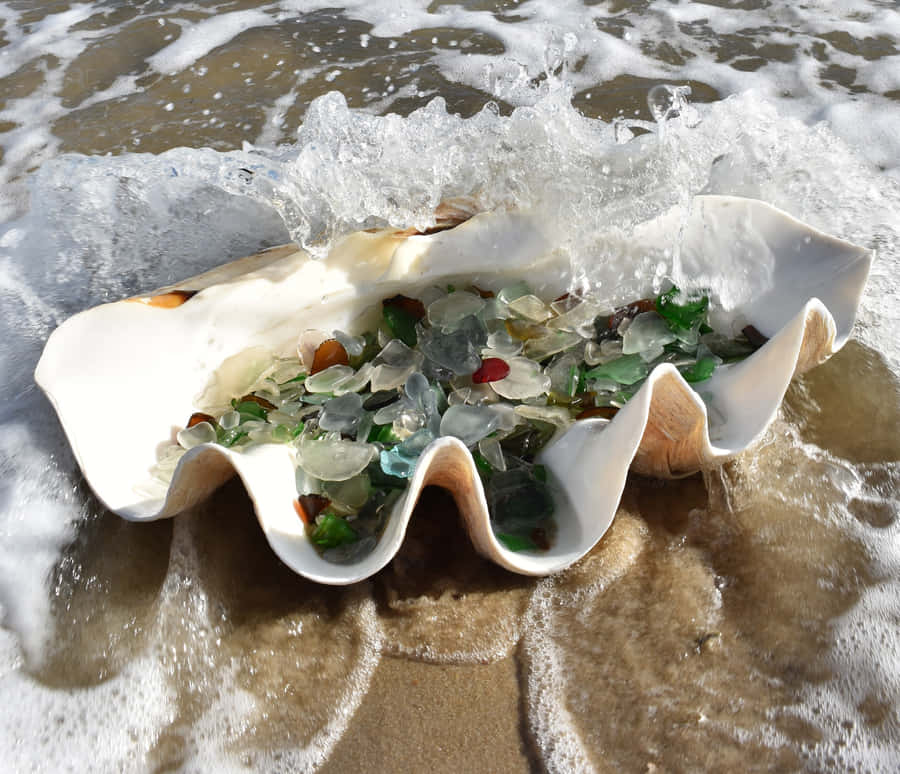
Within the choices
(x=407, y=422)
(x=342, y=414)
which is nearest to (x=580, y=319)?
(x=407, y=422)

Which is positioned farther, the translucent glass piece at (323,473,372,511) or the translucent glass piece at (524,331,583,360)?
the translucent glass piece at (524,331,583,360)

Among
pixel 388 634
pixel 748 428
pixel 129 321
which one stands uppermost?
pixel 129 321

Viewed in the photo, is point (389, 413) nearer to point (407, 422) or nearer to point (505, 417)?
point (407, 422)

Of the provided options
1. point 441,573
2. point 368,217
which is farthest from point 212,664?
point 368,217

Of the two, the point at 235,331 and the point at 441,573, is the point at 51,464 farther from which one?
the point at 441,573

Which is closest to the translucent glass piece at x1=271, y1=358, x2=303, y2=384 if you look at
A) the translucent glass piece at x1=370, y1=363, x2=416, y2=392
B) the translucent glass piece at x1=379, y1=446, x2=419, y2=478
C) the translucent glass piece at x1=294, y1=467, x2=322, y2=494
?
the translucent glass piece at x1=370, y1=363, x2=416, y2=392

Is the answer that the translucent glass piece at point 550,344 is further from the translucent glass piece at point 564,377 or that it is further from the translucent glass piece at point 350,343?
the translucent glass piece at point 350,343

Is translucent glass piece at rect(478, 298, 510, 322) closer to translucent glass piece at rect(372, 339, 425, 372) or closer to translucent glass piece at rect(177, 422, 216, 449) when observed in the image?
translucent glass piece at rect(372, 339, 425, 372)
